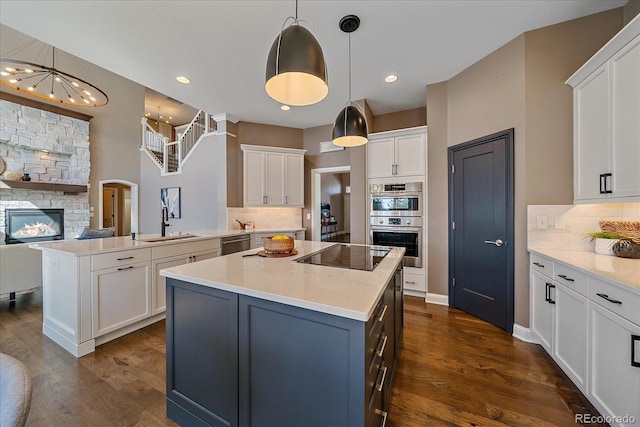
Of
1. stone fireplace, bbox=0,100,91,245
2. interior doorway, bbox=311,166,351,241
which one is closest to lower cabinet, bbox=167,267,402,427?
interior doorway, bbox=311,166,351,241

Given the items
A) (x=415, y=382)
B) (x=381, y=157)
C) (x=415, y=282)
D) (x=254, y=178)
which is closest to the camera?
(x=415, y=382)

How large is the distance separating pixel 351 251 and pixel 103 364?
7.74 feet

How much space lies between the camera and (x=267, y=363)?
3.97 feet

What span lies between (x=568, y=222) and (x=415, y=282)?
1911 mm

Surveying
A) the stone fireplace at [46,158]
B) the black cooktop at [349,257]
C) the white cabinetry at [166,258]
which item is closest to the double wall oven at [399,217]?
the black cooktop at [349,257]

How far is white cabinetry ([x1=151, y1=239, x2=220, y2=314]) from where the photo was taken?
275cm

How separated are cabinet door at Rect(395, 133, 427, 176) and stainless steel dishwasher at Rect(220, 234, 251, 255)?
2753 mm

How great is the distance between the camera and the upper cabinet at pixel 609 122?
5.31 feet

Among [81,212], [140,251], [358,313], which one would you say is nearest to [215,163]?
[140,251]

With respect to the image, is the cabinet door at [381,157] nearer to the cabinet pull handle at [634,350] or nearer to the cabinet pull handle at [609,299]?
the cabinet pull handle at [609,299]

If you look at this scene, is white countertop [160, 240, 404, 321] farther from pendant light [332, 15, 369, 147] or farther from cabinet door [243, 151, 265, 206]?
cabinet door [243, 151, 265, 206]

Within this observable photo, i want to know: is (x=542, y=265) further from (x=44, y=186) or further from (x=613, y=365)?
(x=44, y=186)

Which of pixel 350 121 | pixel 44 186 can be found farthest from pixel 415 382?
pixel 44 186

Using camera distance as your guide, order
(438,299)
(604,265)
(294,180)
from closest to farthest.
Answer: (604,265) → (438,299) → (294,180)
